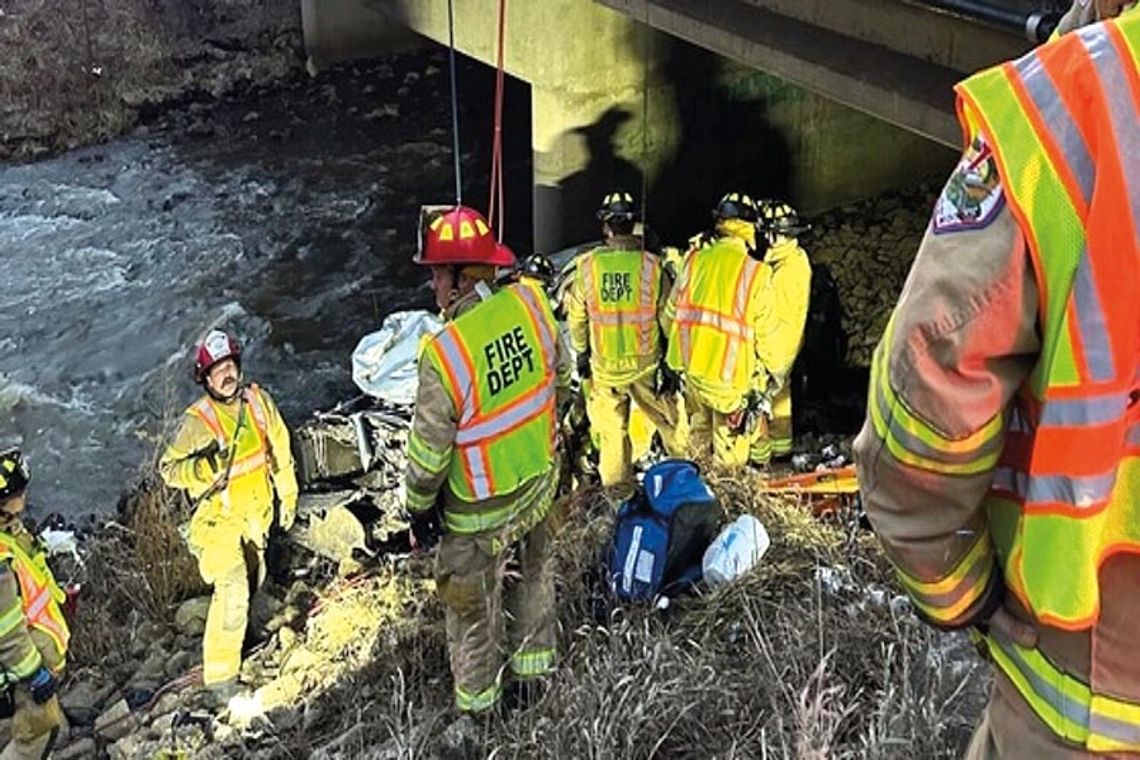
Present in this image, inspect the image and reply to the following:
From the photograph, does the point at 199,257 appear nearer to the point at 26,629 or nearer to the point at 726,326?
the point at 726,326

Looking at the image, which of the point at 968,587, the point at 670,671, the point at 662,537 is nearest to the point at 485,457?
the point at 670,671

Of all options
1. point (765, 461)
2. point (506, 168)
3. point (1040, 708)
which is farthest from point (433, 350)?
point (506, 168)

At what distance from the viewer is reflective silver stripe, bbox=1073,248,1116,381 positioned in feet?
5.40

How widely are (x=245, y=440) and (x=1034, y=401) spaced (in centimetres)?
429

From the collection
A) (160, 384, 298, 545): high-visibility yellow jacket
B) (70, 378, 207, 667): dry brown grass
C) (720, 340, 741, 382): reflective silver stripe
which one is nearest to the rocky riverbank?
(720, 340, 741, 382): reflective silver stripe

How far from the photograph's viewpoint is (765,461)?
750 centimetres

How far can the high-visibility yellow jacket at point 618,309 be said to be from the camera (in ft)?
22.8

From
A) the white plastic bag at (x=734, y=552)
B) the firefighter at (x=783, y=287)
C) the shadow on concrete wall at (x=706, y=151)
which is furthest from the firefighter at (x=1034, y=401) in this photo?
the shadow on concrete wall at (x=706, y=151)

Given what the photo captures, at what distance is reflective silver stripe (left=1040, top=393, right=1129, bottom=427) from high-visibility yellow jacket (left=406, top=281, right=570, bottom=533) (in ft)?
8.67

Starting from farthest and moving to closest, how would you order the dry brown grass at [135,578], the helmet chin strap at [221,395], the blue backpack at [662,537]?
the dry brown grass at [135,578] → the helmet chin strap at [221,395] → the blue backpack at [662,537]

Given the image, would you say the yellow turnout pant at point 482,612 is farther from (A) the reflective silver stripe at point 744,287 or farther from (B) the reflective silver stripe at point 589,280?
(B) the reflective silver stripe at point 589,280

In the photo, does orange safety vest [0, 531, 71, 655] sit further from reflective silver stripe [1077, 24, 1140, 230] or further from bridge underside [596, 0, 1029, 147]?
bridge underside [596, 0, 1029, 147]

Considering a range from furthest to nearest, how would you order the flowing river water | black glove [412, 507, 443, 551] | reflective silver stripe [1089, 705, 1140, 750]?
the flowing river water
black glove [412, 507, 443, 551]
reflective silver stripe [1089, 705, 1140, 750]

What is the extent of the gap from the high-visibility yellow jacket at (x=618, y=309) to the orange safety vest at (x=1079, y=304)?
5.14 meters
